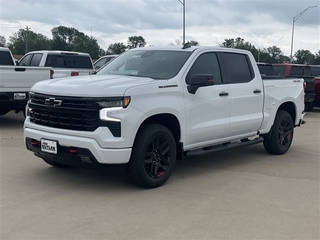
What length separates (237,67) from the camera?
7168mm

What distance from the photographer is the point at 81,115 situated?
17.1 feet

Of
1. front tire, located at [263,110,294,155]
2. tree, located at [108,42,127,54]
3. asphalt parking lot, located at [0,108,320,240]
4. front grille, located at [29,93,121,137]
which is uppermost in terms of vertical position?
tree, located at [108,42,127,54]

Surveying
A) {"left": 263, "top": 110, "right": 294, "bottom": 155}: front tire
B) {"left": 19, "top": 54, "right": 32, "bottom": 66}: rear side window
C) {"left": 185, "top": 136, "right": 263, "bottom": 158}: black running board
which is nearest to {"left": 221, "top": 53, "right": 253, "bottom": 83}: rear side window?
{"left": 185, "top": 136, "right": 263, "bottom": 158}: black running board

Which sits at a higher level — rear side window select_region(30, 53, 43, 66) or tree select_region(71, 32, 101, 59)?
tree select_region(71, 32, 101, 59)

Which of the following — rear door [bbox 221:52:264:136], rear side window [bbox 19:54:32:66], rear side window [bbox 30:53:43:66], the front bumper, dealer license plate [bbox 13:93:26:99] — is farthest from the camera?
rear side window [bbox 19:54:32:66]

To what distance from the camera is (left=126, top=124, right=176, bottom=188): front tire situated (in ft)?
17.6

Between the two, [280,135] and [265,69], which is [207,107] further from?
[265,69]

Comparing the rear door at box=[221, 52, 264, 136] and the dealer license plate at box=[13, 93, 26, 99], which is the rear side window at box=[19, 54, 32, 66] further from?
the rear door at box=[221, 52, 264, 136]

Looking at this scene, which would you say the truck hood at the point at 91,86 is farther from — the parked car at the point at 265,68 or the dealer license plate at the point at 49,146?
the parked car at the point at 265,68

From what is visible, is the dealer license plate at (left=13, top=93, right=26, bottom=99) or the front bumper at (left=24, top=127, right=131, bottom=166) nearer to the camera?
the front bumper at (left=24, top=127, right=131, bottom=166)

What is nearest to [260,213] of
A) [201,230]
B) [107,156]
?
[201,230]

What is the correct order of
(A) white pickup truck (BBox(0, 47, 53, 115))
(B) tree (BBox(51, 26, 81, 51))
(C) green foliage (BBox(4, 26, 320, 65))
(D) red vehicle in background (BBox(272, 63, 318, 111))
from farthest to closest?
(B) tree (BBox(51, 26, 81, 51))
(C) green foliage (BBox(4, 26, 320, 65))
(D) red vehicle in background (BBox(272, 63, 318, 111))
(A) white pickup truck (BBox(0, 47, 53, 115))

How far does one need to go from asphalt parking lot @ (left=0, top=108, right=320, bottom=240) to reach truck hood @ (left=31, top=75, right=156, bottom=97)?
949mm

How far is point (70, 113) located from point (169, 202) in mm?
1622
